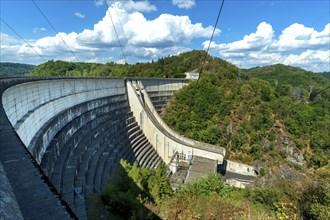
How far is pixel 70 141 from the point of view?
13.9 meters

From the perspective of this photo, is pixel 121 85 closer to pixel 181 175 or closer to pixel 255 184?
pixel 181 175

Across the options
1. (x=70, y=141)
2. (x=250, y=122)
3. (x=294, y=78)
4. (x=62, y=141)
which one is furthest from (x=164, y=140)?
(x=294, y=78)

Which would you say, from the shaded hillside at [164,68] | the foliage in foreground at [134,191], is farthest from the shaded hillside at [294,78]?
the foliage in foreground at [134,191]

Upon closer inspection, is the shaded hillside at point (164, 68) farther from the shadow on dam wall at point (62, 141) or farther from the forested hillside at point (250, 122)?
the shadow on dam wall at point (62, 141)

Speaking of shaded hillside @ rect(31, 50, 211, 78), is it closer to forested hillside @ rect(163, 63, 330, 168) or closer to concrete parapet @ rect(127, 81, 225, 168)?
forested hillside @ rect(163, 63, 330, 168)

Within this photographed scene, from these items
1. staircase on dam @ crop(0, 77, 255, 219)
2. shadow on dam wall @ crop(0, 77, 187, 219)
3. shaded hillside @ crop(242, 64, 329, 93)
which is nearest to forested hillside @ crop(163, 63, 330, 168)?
staircase on dam @ crop(0, 77, 255, 219)

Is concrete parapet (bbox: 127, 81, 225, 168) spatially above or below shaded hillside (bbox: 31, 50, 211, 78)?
below

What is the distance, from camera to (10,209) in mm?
2330

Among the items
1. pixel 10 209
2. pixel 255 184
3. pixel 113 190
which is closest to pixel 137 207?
pixel 113 190

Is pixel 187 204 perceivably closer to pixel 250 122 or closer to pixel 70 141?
pixel 70 141

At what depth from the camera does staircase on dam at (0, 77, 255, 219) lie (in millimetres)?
3191

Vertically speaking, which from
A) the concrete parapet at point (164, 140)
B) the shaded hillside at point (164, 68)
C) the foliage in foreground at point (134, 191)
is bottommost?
the concrete parapet at point (164, 140)

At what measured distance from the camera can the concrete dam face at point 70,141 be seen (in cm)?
302

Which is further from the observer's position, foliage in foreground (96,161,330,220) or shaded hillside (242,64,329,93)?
shaded hillside (242,64,329,93)
